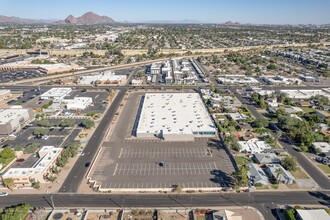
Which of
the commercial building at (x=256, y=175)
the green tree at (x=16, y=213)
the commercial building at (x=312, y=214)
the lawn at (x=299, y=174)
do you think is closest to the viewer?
the green tree at (x=16, y=213)

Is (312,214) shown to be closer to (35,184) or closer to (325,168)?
(325,168)

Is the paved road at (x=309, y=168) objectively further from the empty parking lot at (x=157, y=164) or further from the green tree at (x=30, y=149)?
the green tree at (x=30, y=149)

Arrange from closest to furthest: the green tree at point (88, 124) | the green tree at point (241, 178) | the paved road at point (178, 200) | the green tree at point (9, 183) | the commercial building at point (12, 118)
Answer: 1. the paved road at point (178, 200)
2. the green tree at point (9, 183)
3. the green tree at point (241, 178)
4. the commercial building at point (12, 118)
5. the green tree at point (88, 124)

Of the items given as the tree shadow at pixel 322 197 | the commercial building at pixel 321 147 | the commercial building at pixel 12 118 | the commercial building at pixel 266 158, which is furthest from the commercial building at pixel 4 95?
the commercial building at pixel 321 147

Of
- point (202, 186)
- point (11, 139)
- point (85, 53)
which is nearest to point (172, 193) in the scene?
point (202, 186)

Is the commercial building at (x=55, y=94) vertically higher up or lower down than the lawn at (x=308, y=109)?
higher up

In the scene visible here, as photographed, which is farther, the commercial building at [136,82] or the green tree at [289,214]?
the commercial building at [136,82]
